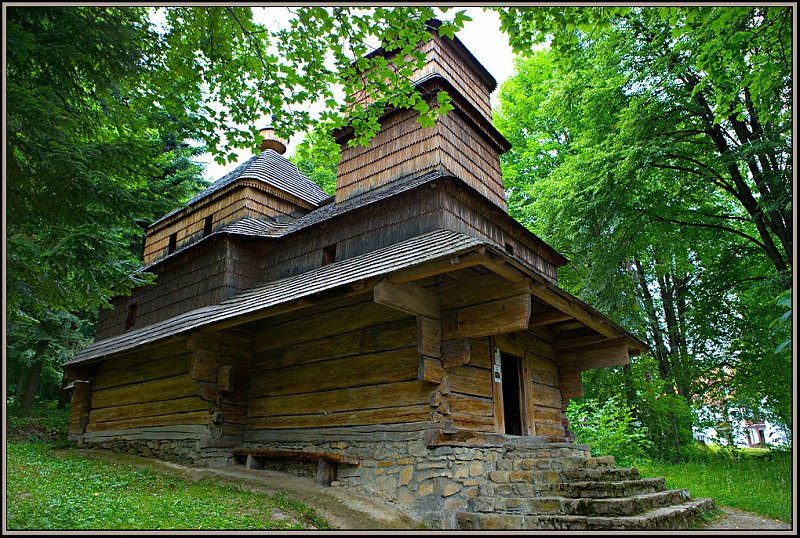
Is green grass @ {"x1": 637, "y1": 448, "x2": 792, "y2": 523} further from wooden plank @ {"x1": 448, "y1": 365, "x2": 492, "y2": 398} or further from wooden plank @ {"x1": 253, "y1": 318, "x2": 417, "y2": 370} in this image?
wooden plank @ {"x1": 253, "y1": 318, "x2": 417, "y2": 370}

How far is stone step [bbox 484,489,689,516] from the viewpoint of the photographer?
6.42m

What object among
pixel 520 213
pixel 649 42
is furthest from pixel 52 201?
pixel 520 213

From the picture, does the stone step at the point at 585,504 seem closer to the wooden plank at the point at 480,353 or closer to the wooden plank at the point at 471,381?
the wooden plank at the point at 471,381

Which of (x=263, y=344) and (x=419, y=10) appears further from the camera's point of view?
(x=263, y=344)

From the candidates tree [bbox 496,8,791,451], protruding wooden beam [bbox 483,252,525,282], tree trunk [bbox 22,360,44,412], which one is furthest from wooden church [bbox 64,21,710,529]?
tree trunk [bbox 22,360,44,412]

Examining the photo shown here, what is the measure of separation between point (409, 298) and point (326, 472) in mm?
3136

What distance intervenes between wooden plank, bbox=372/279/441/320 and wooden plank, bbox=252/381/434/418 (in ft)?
3.59

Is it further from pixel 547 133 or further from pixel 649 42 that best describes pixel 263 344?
pixel 547 133

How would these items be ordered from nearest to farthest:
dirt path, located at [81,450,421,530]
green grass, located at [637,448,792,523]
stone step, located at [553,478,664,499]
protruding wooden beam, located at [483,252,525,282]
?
1. protruding wooden beam, located at [483,252,525,282]
2. dirt path, located at [81,450,421,530]
3. stone step, located at [553,478,664,499]
4. green grass, located at [637,448,792,523]

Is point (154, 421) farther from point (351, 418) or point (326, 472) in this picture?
point (351, 418)

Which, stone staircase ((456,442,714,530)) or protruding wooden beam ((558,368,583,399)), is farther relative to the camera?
protruding wooden beam ((558,368,583,399))

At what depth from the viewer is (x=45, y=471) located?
9008 mm

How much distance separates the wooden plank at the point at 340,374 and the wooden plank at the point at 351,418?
0.44 m

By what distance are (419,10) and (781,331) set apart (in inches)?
461
